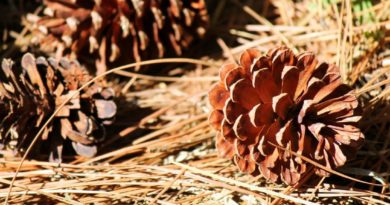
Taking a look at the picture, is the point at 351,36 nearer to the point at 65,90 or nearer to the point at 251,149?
the point at 251,149

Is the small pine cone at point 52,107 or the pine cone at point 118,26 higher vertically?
the pine cone at point 118,26

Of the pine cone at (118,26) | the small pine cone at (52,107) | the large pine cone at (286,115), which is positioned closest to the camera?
the large pine cone at (286,115)

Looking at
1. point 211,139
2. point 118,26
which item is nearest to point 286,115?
point 211,139

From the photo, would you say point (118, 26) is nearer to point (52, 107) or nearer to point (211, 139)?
point (52, 107)

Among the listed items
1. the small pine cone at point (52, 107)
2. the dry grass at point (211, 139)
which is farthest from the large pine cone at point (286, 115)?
the small pine cone at point (52, 107)

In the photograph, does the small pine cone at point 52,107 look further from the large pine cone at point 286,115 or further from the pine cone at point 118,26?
the large pine cone at point 286,115

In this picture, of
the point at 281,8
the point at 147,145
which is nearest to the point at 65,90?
the point at 147,145
